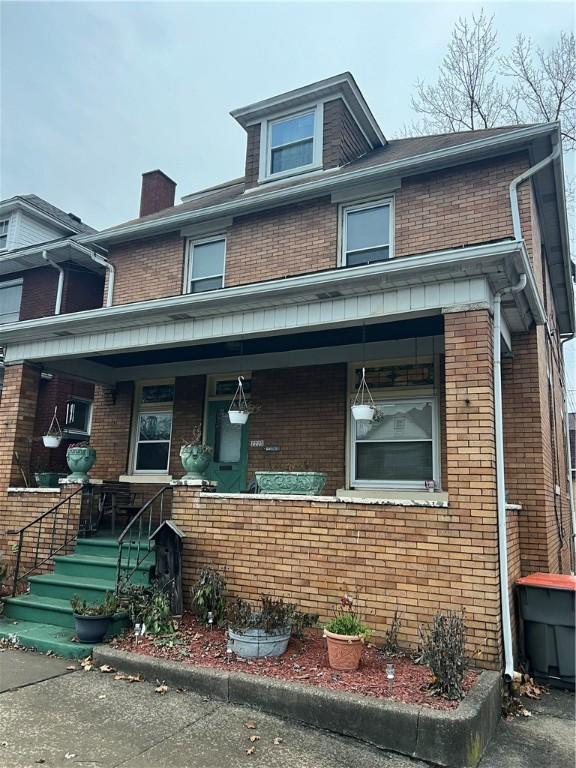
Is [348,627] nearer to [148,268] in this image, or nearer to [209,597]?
[209,597]

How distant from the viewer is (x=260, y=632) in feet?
17.0

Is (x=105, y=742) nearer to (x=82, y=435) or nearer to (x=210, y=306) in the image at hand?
(x=210, y=306)

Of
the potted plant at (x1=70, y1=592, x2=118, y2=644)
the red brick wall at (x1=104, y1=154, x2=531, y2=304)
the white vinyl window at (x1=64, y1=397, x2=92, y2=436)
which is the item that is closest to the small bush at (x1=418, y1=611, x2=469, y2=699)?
the potted plant at (x1=70, y1=592, x2=118, y2=644)

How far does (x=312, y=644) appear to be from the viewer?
5.62 meters

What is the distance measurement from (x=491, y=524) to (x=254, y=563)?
2.64 metres

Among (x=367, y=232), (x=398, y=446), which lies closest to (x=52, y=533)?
(x=398, y=446)

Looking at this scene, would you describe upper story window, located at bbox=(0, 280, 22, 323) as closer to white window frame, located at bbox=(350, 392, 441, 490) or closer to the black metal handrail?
the black metal handrail

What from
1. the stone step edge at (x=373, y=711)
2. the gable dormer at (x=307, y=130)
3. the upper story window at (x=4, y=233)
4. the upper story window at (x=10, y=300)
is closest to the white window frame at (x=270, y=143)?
the gable dormer at (x=307, y=130)

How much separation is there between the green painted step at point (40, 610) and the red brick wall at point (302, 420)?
347 cm

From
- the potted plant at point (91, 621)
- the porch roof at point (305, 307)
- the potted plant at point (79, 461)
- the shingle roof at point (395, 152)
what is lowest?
the potted plant at point (91, 621)

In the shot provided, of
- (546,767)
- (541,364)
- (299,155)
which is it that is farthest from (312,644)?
(299,155)

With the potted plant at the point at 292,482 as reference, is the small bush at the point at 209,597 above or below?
below

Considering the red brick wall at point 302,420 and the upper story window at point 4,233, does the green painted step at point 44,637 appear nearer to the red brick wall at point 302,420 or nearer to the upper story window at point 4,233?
the red brick wall at point 302,420

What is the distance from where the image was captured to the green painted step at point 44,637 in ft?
18.4
